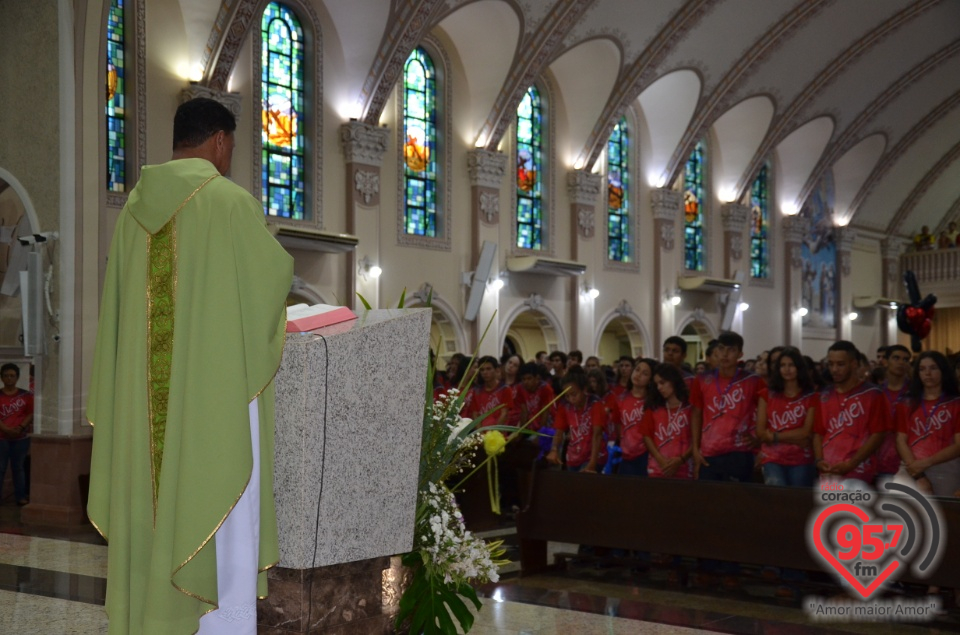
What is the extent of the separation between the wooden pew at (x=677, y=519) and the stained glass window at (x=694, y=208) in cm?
1467

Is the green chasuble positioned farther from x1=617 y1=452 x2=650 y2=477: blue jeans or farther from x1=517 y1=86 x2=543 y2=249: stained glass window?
x1=517 y1=86 x2=543 y2=249: stained glass window

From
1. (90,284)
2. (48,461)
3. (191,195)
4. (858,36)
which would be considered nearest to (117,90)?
(90,284)

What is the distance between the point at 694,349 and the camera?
858 inches

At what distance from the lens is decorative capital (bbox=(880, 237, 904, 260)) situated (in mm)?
26141

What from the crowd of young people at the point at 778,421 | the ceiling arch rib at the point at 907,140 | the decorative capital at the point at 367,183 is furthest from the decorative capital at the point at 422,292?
the ceiling arch rib at the point at 907,140

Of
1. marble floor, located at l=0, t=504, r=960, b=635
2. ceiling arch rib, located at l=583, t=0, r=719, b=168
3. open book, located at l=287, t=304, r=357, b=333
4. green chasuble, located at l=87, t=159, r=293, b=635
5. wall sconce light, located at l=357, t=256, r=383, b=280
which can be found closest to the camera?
green chasuble, located at l=87, t=159, r=293, b=635

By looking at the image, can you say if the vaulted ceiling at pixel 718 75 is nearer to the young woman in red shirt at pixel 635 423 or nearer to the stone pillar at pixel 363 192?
the stone pillar at pixel 363 192

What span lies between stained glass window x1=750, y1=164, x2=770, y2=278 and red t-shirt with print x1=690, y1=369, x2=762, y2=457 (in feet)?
52.8

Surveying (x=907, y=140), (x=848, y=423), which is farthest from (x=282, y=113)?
(x=907, y=140)

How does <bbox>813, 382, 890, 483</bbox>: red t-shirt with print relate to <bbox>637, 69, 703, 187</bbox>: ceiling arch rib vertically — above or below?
below

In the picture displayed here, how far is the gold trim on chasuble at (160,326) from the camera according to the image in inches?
103

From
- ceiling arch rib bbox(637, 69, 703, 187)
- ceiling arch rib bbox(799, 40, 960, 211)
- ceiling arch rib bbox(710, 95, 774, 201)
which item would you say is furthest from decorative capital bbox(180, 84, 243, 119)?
ceiling arch rib bbox(799, 40, 960, 211)

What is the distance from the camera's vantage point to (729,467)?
712 cm

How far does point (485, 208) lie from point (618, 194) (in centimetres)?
383
